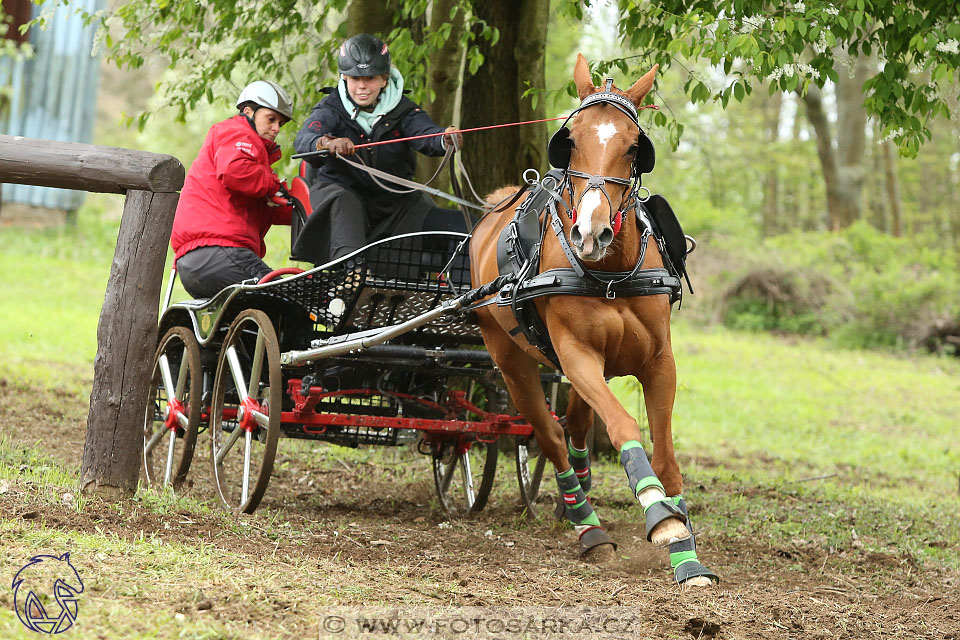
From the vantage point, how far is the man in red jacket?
6.47 m

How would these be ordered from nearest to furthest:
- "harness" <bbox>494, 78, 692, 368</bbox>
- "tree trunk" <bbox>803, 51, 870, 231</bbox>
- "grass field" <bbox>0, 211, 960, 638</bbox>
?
"grass field" <bbox>0, 211, 960, 638</bbox> < "harness" <bbox>494, 78, 692, 368</bbox> < "tree trunk" <bbox>803, 51, 870, 231</bbox>

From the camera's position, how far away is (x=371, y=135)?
6.51m

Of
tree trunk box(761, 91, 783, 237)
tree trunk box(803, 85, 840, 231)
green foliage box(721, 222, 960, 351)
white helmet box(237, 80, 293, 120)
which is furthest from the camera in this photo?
tree trunk box(761, 91, 783, 237)

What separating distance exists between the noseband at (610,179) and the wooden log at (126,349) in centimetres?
218

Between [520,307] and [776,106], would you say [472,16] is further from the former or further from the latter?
[776,106]

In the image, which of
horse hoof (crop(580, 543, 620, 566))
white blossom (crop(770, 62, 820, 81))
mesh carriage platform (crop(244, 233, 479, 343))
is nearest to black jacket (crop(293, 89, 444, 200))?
mesh carriage platform (crop(244, 233, 479, 343))

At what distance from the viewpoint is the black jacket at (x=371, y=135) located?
6363 mm

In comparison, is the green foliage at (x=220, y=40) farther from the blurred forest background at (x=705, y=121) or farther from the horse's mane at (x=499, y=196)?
the horse's mane at (x=499, y=196)

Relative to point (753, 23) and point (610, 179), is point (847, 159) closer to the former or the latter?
point (753, 23)

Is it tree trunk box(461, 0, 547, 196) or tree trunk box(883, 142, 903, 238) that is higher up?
tree trunk box(883, 142, 903, 238)

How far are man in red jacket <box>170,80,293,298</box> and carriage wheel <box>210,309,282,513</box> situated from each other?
0.41m

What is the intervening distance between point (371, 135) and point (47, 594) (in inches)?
144

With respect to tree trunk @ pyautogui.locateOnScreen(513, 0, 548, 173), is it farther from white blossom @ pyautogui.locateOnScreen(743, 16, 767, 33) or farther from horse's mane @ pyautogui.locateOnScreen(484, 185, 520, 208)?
white blossom @ pyautogui.locateOnScreen(743, 16, 767, 33)

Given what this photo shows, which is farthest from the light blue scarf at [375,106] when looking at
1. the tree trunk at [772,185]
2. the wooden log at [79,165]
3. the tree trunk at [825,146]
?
the tree trunk at [772,185]
